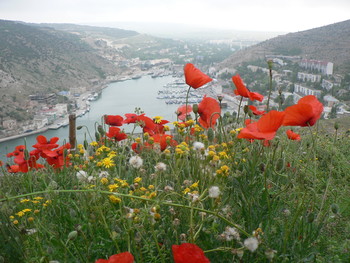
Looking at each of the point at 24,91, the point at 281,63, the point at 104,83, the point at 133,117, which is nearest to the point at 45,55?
the point at 104,83

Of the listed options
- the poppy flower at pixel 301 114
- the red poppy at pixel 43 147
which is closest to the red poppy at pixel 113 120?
the red poppy at pixel 43 147

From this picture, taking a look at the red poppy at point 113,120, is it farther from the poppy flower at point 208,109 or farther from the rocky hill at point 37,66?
the rocky hill at point 37,66

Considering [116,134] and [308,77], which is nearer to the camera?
[116,134]

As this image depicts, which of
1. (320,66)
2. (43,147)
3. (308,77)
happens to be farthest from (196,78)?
(320,66)

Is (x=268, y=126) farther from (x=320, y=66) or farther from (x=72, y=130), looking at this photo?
(x=320, y=66)

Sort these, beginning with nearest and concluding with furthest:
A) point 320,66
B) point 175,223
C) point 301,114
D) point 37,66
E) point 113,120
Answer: point 175,223
point 301,114
point 113,120
point 320,66
point 37,66

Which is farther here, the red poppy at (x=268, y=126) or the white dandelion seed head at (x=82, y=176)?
the white dandelion seed head at (x=82, y=176)

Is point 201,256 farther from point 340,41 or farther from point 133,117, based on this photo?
point 340,41

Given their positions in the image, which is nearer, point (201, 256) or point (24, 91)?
point (201, 256)

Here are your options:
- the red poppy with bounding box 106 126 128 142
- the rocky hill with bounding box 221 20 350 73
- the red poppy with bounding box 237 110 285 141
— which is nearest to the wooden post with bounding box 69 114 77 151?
the red poppy with bounding box 106 126 128 142
